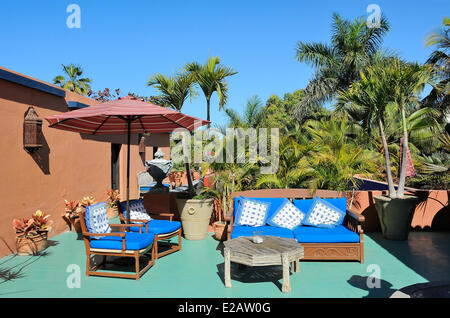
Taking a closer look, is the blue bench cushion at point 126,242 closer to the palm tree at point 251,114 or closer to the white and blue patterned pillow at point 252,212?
the white and blue patterned pillow at point 252,212

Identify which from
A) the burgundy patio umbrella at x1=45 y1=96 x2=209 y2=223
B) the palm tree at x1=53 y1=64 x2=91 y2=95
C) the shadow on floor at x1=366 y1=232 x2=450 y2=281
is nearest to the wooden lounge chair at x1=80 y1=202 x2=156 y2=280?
the burgundy patio umbrella at x1=45 y1=96 x2=209 y2=223

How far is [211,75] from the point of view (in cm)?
672

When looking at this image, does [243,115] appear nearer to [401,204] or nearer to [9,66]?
[401,204]

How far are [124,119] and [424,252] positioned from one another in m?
5.65

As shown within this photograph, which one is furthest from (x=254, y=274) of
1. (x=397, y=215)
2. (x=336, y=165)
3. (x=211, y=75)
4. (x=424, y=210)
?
(x=424, y=210)

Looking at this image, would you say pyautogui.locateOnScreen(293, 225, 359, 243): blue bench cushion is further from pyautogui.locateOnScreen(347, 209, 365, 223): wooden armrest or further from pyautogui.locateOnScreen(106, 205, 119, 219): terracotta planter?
pyautogui.locateOnScreen(106, 205, 119, 219): terracotta planter

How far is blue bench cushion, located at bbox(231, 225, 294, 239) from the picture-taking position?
4.81 metres

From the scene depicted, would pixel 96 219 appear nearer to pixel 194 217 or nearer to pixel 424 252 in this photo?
pixel 194 217

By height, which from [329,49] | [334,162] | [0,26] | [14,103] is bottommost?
[334,162]

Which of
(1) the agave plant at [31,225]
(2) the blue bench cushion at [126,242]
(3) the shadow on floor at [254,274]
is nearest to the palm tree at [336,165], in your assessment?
(3) the shadow on floor at [254,274]
